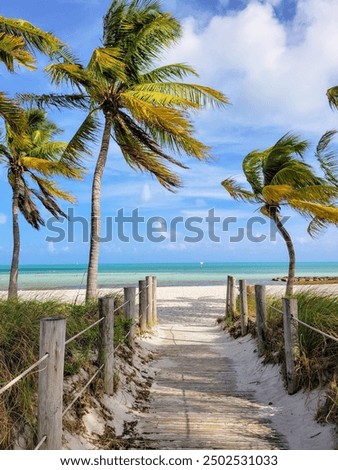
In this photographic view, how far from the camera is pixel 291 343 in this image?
5742mm

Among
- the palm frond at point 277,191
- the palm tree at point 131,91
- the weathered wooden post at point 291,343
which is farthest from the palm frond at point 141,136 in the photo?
the weathered wooden post at point 291,343

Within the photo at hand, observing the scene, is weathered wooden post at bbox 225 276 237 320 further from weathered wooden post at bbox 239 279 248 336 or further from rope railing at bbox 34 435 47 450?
rope railing at bbox 34 435 47 450

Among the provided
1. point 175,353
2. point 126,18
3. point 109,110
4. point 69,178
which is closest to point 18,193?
point 69,178

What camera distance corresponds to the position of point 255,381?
22.0 feet

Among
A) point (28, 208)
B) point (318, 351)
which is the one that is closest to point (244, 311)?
point (318, 351)

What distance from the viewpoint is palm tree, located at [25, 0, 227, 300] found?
10844 mm

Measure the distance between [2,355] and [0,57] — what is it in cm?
853

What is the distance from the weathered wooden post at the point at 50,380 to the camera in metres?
3.38

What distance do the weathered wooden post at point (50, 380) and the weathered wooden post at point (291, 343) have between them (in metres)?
3.10

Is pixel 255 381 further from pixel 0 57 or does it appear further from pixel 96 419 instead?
pixel 0 57

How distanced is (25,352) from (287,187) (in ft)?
35.2

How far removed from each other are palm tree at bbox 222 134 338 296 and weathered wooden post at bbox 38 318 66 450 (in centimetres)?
1004

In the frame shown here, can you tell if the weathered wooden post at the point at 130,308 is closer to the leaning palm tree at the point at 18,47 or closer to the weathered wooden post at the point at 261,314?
the weathered wooden post at the point at 261,314

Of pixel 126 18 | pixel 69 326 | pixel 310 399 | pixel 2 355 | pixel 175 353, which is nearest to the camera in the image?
pixel 2 355
